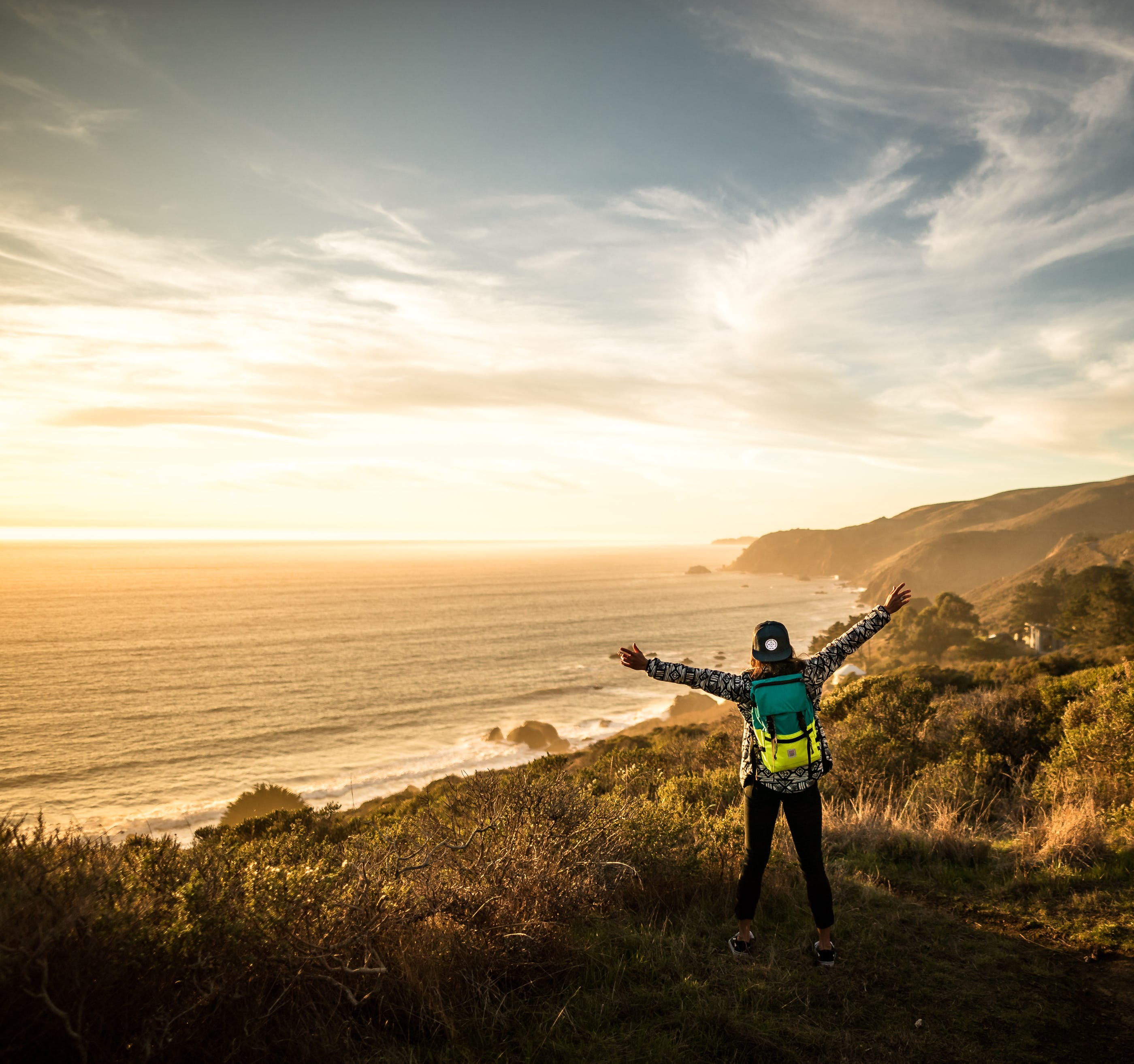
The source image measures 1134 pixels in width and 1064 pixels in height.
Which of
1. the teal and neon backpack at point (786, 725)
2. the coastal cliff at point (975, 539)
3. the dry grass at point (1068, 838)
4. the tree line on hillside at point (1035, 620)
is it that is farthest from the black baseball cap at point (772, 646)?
the coastal cliff at point (975, 539)

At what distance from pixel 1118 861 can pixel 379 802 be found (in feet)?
88.7

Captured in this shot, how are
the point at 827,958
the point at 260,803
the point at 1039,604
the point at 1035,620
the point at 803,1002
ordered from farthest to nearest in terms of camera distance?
the point at 1039,604
the point at 1035,620
the point at 260,803
the point at 827,958
the point at 803,1002

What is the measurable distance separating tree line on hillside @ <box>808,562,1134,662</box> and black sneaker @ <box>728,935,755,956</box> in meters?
44.4

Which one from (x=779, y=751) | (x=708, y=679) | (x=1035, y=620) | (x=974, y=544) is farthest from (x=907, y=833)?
(x=974, y=544)

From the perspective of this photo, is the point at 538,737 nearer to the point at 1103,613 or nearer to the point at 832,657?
the point at 832,657

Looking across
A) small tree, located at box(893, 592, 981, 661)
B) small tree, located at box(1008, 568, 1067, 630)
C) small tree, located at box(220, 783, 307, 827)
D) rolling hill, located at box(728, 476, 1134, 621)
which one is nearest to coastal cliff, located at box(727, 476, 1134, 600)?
rolling hill, located at box(728, 476, 1134, 621)

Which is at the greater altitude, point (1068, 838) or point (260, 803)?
point (1068, 838)

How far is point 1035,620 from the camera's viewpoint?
177 feet

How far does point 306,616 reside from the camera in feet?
273

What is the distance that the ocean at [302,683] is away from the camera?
102 ft

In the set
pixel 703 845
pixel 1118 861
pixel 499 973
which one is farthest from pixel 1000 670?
pixel 499 973

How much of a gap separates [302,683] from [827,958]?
5120cm

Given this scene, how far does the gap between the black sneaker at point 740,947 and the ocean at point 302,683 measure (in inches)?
155

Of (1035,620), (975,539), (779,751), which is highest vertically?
(975,539)
